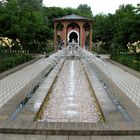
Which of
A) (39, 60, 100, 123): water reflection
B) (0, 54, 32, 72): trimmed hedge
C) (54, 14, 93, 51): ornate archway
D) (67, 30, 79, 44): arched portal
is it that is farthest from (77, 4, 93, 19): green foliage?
(39, 60, 100, 123): water reflection

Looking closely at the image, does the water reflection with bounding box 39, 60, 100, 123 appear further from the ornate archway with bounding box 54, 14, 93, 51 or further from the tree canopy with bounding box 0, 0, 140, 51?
the ornate archway with bounding box 54, 14, 93, 51

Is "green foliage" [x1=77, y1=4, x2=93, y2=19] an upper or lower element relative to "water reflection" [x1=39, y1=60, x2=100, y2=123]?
upper

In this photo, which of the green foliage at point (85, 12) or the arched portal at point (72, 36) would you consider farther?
the green foliage at point (85, 12)

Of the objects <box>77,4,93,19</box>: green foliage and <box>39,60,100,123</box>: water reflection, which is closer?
<box>39,60,100,123</box>: water reflection

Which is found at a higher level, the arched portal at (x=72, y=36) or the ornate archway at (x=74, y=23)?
the ornate archway at (x=74, y=23)

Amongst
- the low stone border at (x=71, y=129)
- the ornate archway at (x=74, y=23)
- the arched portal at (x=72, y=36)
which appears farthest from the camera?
the arched portal at (x=72, y=36)

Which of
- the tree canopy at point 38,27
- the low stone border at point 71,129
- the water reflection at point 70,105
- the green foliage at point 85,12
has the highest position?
the green foliage at point 85,12

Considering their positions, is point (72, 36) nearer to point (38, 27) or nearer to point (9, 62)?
point (38, 27)

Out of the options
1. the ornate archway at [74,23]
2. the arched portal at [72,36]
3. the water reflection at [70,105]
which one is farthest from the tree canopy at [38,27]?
the arched portal at [72,36]

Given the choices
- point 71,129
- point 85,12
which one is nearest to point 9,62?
point 71,129

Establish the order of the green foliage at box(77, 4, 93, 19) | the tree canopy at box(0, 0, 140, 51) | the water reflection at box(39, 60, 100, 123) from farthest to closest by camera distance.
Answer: the green foliage at box(77, 4, 93, 19)
the tree canopy at box(0, 0, 140, 51)
the water reflection at box(39, 60, 100, 123)

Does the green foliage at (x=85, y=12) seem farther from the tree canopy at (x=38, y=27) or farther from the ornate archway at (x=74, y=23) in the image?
the tree canopy at (x=38, y=27)

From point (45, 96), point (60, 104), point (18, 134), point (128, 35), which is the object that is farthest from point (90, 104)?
point (128, 35)

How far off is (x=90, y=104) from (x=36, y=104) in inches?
47.7
